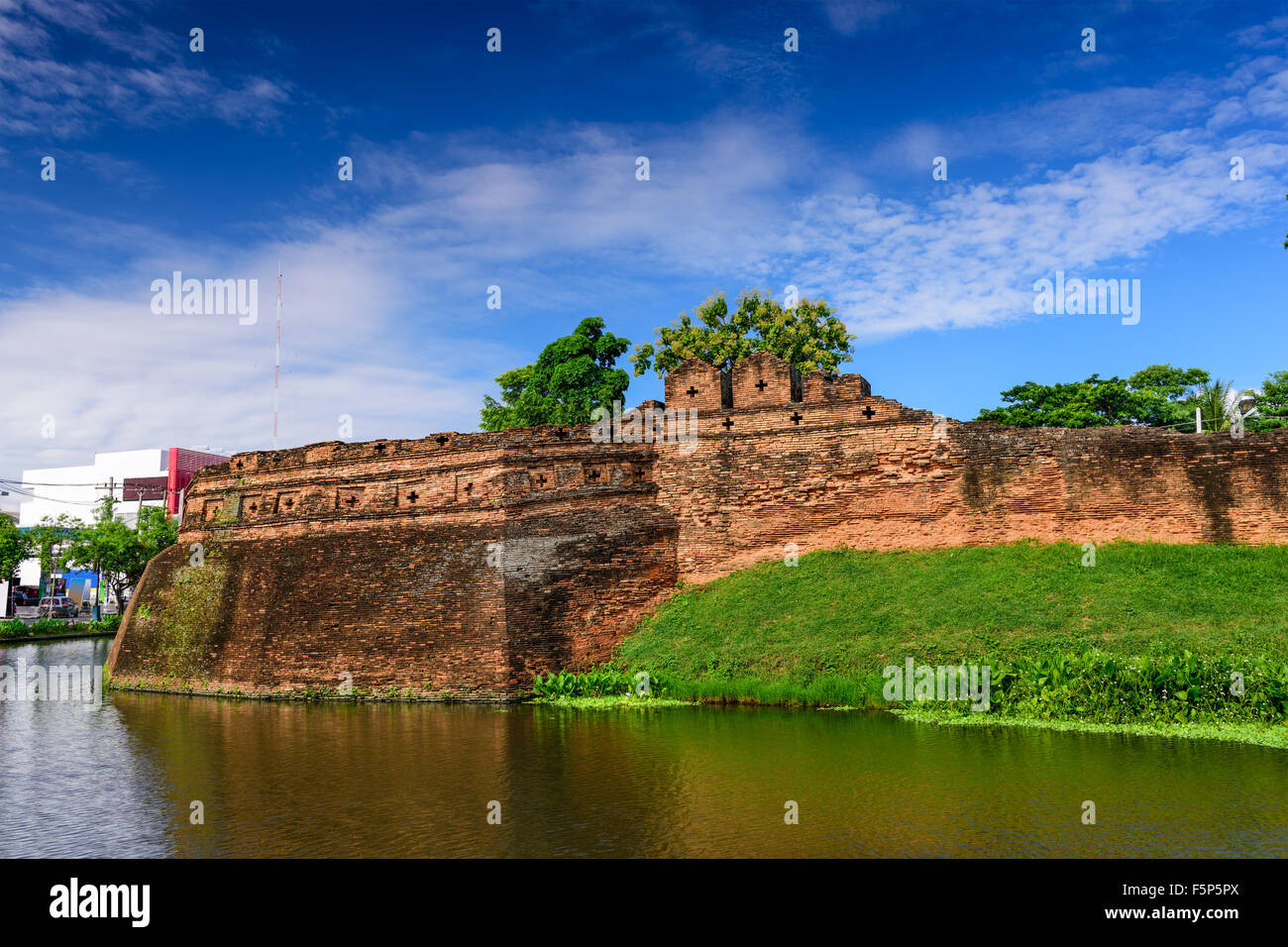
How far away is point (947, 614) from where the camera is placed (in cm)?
1433

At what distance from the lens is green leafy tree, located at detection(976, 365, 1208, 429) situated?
37.7 meters

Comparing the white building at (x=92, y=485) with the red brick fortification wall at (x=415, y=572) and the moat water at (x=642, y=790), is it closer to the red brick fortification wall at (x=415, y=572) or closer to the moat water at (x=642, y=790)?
the red brick fortification wall at (x=415, y=572)

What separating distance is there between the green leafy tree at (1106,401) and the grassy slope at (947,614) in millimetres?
24285

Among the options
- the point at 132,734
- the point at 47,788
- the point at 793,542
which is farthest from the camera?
the point at 793,542

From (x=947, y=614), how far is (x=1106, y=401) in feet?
98.5

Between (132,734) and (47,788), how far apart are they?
421cm

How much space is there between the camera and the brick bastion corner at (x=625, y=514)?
1578cm

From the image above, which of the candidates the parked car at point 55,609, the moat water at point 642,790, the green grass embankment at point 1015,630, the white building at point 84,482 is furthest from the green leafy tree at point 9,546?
the green grass embankment at point 1015,630

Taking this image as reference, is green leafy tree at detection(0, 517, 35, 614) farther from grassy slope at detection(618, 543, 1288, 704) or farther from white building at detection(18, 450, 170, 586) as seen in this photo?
grassy slope at detection(618, 543, 1288, 704)

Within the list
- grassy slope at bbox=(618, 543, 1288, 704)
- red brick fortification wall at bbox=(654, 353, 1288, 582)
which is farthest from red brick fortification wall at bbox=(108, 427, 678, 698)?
grassy slope at bbox=(618, 543, 1288, 704)

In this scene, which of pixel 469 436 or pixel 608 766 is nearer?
pixel 608 766
